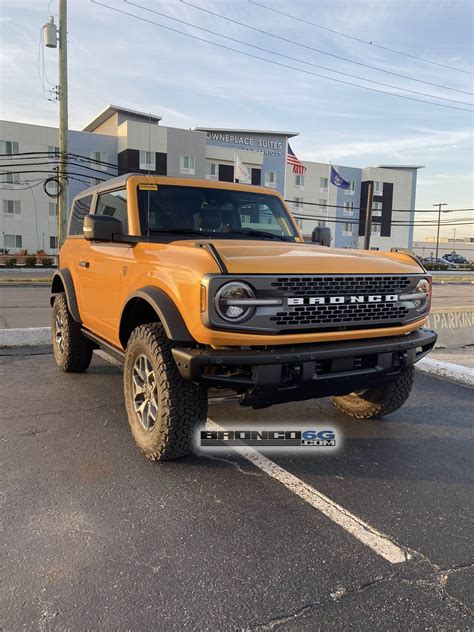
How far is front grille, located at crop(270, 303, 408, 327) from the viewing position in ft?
10.1

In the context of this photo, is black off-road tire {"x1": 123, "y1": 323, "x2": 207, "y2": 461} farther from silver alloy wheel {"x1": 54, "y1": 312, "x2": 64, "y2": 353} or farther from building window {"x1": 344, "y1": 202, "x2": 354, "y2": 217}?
building window {"x1": 344, "y1": 202, "x2": 354, "y2": 217}

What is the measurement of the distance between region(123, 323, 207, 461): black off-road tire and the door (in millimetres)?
819

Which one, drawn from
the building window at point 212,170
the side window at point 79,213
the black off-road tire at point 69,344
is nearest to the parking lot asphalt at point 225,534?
the black off-road tire at point 69,344

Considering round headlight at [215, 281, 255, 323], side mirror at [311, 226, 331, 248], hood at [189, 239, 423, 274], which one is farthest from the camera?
side mirror at [311, 226, 331, 248]

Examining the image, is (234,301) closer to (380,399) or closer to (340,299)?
(340,299)

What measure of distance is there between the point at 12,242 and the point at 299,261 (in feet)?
143

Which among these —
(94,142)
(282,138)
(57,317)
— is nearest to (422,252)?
(282,138)

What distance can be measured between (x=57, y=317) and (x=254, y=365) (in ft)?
12.7

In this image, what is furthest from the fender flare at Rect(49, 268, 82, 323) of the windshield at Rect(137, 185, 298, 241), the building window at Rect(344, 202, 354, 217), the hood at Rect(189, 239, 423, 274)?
the building window at Rect(344, 202, 354, 217)

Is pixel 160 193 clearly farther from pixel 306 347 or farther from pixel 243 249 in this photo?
pixel 306 347

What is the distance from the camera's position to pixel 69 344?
18.6 feet

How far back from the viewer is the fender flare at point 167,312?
10.0 ft

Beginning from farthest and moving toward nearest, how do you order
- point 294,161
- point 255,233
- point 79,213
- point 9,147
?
point 9,147 → point 294,161 → point 79,213 → point 255,233

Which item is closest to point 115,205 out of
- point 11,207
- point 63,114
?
point 63,114
